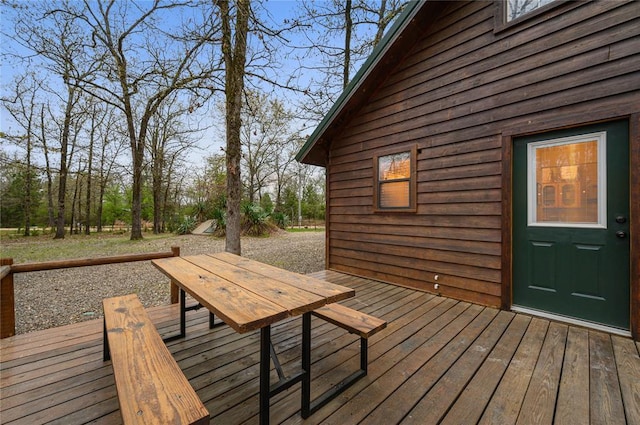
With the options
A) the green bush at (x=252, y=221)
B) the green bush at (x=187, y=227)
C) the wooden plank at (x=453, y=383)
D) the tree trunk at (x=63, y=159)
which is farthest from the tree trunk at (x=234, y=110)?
the tree trunk at (x=63, y=159)

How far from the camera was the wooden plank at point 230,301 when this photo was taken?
1114mm

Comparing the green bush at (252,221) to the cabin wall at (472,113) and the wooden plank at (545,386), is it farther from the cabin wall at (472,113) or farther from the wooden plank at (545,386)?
the wooden plank at (545,386)

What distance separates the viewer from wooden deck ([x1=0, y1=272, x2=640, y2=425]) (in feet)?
4.72

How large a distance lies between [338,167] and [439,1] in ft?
8.97

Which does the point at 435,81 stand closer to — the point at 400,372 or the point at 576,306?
the point at 576,306

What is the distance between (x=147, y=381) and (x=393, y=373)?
1.49 metres

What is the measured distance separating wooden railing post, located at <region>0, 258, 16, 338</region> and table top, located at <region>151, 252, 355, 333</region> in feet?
4.34

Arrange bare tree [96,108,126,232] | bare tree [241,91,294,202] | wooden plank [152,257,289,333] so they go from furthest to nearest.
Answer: bare tree [241,91,294,202]
bare tree [96,108,126,232]
wooden plank [152,257,289,333]

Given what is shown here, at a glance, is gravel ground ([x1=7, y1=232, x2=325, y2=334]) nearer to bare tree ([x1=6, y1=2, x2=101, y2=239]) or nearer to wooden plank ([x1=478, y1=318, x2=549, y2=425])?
wooden plank ([x1=478, y1=318, x2=549, y2=425])

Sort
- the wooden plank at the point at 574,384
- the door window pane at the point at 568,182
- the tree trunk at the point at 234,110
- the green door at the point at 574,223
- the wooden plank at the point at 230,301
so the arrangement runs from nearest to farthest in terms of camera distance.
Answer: the wooden plank at the point at 230,301 < the wooden plank at the point at 574,384 < the green door at the point at 574,223 < the door window pane at the point at 568,182 < the tree trunk at the point at 234,110

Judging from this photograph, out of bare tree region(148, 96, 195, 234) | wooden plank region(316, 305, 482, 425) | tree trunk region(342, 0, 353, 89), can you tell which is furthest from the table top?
bare tree region(148, 96, 195, 234)

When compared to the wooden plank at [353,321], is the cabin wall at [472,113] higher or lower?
higher

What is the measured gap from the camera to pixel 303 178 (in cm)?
2242

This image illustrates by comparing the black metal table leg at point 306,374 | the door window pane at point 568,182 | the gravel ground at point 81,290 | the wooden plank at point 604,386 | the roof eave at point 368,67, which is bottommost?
the gravel ground at point 81,290
